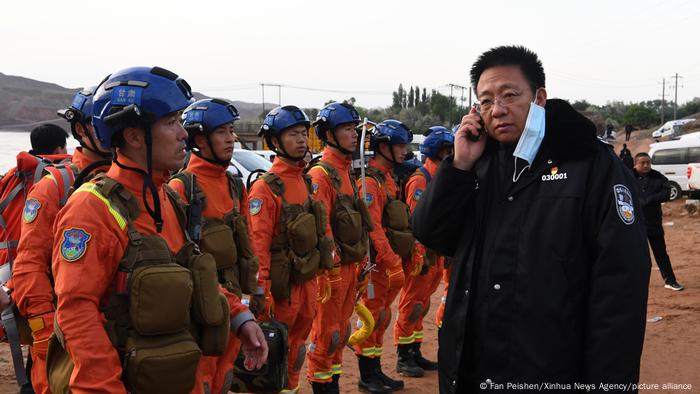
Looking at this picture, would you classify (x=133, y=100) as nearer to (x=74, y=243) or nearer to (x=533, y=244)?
(x=74, y=243)

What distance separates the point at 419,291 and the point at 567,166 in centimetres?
491

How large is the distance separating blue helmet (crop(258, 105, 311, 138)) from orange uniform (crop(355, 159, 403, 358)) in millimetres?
1437

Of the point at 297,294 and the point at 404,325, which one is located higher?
the point at 297,294

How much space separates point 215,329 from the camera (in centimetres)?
291

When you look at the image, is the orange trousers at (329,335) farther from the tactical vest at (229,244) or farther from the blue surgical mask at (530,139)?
the blue surgical mask at (530,139)

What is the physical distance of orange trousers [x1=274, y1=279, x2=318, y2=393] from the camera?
17.0 ft

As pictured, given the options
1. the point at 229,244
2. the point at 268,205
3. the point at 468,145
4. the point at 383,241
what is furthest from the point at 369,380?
the point at 468,145

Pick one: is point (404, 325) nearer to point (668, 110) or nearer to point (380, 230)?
point (380, 230)

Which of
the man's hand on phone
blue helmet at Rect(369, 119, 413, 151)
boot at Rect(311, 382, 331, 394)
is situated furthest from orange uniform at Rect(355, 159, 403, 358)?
the man's hand on phone

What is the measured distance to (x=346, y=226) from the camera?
231 inches

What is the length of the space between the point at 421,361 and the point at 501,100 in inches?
194

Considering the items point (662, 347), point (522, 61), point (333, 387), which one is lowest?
point (662, 347)

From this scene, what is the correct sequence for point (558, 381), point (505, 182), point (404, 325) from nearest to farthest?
1. point (558, 381)
2. point (505, 182)
3. point (404, 325)

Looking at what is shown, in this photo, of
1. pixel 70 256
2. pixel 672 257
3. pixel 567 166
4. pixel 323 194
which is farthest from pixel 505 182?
pixel 672 257
